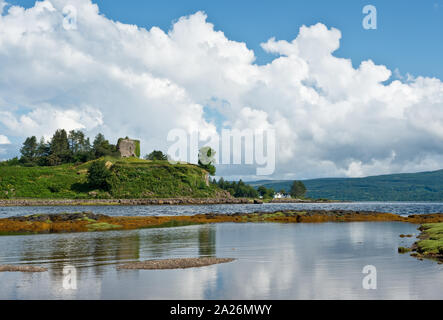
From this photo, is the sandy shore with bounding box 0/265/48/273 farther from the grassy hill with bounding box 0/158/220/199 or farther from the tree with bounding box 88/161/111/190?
the tree with bounding box 88/161/111/190

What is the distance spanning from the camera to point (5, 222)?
5266 cm

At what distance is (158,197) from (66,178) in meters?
42.2

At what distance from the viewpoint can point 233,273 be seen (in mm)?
20500

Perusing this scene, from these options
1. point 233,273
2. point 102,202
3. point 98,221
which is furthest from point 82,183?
point 233,273

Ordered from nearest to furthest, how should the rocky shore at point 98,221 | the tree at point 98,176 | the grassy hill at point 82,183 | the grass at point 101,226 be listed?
the rocky shore at point 98,221, the grass at point 101,226, the grassy hill at point 82,183, the tree at point 98,176

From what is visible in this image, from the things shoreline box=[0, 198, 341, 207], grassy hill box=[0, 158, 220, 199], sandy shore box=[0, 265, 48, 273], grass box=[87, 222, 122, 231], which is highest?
grassy hill box=[0, 158, 220, 199]

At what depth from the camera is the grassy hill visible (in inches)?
6127

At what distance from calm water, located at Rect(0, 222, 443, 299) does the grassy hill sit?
135 m

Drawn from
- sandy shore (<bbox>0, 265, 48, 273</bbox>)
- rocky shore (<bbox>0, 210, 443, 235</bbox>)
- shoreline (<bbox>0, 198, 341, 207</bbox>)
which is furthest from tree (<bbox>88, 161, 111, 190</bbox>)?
sandy shore (<bbox>0, 265, 48, 273</bbox>)

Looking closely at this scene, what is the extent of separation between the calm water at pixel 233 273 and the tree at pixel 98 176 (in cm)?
14031

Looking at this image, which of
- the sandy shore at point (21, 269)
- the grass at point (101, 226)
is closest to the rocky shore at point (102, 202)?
the grass at point (101, 226)

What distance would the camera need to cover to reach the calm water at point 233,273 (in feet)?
53.4

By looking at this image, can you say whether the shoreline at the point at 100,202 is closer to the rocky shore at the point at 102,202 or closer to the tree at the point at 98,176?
the rocky shore at the point at 102,202
